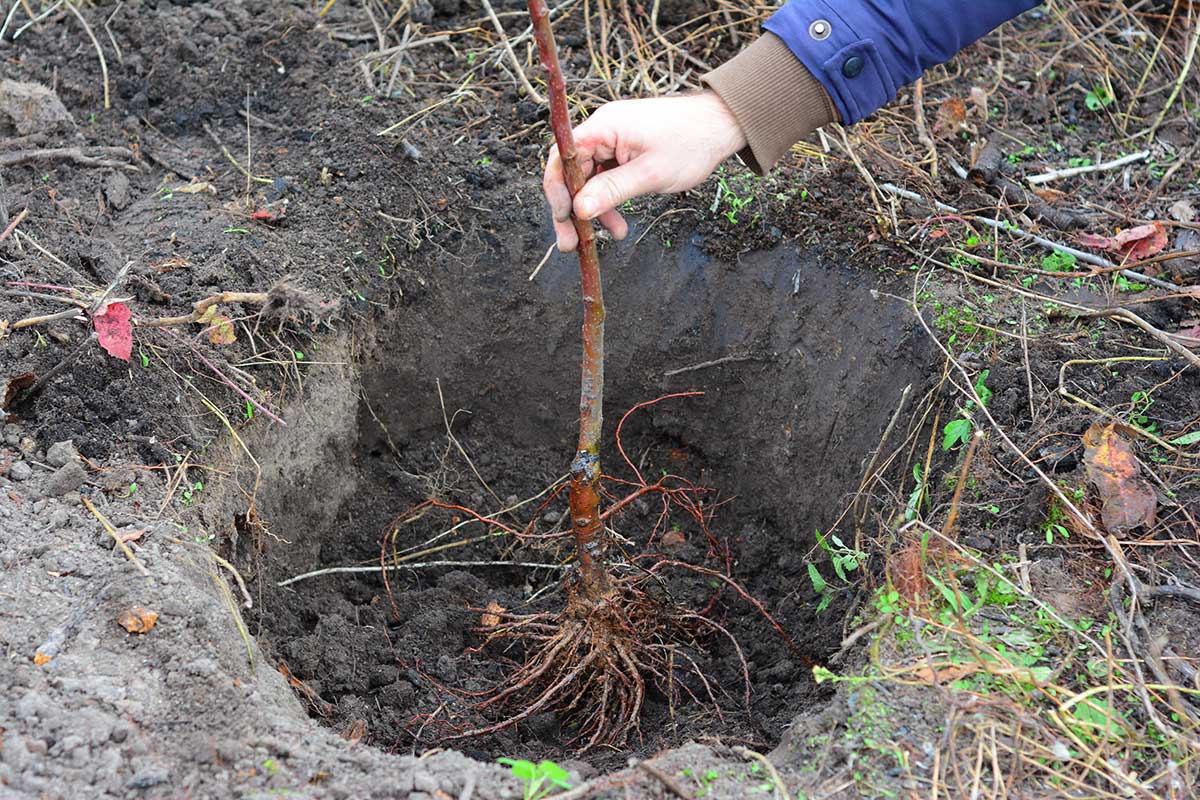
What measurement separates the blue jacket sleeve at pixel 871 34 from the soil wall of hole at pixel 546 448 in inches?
28.5

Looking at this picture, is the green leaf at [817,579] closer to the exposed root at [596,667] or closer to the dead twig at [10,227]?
the exposed root at [596,667]

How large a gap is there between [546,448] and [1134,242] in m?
1.90

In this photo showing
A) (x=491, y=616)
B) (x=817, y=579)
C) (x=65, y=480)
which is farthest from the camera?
(x=491, y=616)

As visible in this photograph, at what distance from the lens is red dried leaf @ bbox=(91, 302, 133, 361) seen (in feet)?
7.23

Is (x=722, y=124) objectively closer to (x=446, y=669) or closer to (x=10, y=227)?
(x=446, y=669)

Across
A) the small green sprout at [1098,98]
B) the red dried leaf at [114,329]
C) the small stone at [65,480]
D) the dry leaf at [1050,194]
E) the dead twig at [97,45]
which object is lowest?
the dry leaf at [1050,194]

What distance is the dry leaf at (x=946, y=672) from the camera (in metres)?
1.80

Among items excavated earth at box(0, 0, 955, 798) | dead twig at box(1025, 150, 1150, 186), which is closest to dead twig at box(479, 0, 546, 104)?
excavated earth at box(0, 0, 955, 798)

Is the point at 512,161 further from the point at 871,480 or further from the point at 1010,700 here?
the point at 1010,700

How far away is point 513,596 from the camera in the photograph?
9.47 ft

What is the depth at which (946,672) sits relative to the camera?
71.4 inches

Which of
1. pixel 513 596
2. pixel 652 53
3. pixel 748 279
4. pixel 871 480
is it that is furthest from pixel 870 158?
pixel 513 596

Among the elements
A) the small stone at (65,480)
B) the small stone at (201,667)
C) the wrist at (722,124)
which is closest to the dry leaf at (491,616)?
the small stone at (201,667)

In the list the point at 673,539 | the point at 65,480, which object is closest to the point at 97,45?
the point at 65,480
